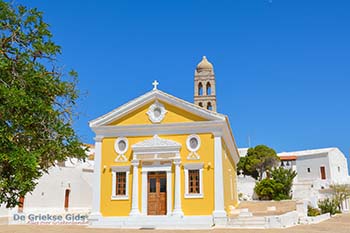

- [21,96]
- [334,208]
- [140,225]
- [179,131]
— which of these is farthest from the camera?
[334,208]

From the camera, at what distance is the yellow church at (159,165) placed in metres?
19.3

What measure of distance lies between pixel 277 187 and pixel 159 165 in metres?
23.0

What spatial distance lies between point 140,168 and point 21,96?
12.8 m

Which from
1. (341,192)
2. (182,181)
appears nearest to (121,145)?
(182,181)

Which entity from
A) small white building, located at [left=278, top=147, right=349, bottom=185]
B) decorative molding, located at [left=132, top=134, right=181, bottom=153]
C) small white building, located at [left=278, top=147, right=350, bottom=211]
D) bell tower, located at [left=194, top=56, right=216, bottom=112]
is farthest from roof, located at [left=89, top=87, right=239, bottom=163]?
small white building, located at [left=278, top=147, right=349, bottom=185]

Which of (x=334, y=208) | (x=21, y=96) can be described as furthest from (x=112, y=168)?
(x=334, y=208)

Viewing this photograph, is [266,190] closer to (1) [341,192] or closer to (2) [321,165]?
(1) [341,192]

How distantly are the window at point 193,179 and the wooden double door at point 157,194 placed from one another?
131cm

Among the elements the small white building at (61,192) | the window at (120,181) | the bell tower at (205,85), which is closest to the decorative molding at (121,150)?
the window at (120,181)

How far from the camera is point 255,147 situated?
5728cm

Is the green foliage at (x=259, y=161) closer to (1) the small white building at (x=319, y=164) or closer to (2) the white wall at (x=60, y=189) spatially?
(1) the small white building at (x=319, y=164)

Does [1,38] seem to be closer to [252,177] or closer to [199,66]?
[199,66]

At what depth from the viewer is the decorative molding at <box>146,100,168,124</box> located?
68.1ft

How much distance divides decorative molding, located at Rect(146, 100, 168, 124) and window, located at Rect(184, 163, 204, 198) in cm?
297
